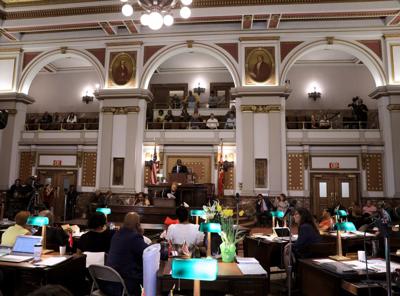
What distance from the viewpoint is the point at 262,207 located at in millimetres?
12078

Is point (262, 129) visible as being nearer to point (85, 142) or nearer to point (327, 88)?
point (327, 88)

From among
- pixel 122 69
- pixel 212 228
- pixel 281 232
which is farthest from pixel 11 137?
pixel 212 228

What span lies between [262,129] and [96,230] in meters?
9.84

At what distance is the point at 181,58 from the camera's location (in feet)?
58.1

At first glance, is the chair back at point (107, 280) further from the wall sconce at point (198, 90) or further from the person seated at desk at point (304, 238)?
the wall sconce at point (198, 90)

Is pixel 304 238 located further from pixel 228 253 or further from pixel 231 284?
pixel 231 284

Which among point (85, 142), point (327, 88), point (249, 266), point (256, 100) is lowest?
point (249, 266)

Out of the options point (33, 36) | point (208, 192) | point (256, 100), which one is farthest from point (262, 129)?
point (33, 36)

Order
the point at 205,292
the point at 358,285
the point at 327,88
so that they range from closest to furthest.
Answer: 1. the point at 358,285
2. the point at 205,292
3. the point at 327,88

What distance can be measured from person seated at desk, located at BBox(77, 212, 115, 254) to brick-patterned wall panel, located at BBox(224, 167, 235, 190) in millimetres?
10398

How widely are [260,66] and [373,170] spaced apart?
643 cm

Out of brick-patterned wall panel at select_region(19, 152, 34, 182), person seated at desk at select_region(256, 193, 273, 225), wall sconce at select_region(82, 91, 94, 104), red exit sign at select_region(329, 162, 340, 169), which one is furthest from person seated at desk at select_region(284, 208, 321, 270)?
wall sconce at select_region(82, 91, 94, 104)

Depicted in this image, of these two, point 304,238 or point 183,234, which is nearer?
point 183,234

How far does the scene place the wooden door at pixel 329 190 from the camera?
14.1 m
